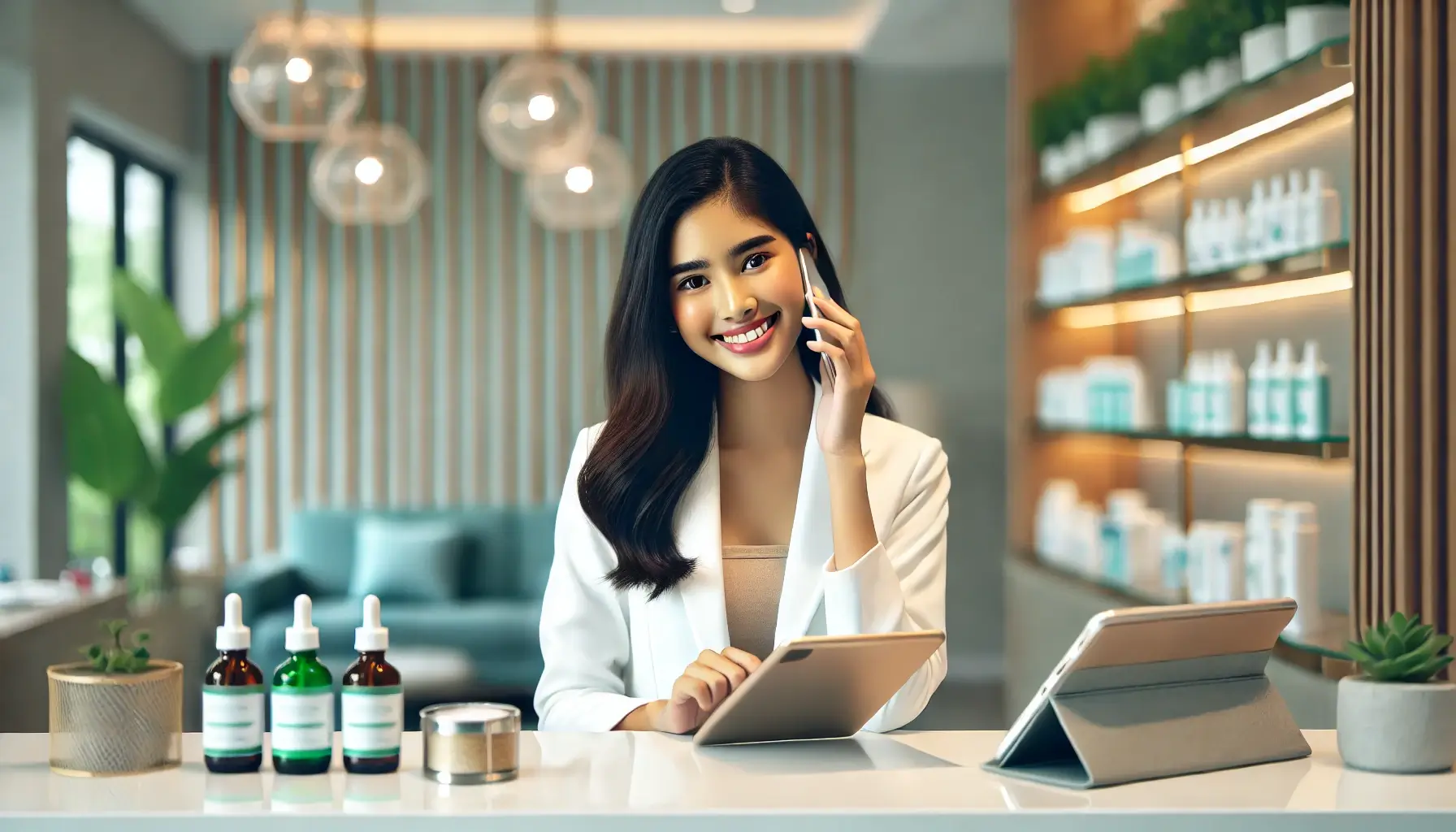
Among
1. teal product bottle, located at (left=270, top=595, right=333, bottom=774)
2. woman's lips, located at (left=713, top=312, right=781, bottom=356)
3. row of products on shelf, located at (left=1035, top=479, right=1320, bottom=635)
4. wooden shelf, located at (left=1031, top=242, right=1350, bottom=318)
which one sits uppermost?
wooden shelf, located at (left=1031, top=242, right=1350, bottom=318)

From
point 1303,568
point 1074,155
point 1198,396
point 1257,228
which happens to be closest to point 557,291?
point 1074,155

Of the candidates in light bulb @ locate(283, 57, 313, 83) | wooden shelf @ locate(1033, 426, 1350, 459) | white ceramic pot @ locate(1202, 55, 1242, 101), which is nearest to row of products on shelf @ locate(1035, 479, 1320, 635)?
wooden shelf @ locate(1033, 426, 1350, 459)

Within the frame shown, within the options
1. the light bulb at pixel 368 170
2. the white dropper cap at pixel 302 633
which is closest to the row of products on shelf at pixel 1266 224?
the light bulb at pixel 368 170

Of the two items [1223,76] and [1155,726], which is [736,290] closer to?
[1155,726]

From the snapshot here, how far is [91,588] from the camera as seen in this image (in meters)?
4.38

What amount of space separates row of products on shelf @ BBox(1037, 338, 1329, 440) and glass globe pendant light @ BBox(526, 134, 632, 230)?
1731 millimetres

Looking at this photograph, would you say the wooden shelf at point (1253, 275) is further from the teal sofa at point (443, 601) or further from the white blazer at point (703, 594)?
the teal sofa at point (443, 601)

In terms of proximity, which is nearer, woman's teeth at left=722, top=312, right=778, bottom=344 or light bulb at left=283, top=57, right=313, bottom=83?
woman's teeth at left=722, top=312, right=778, bottom=344

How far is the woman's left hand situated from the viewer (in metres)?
1.57

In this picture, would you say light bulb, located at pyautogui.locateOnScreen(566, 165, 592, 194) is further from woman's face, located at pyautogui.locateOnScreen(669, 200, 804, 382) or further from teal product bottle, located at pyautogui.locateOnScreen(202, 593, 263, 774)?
teal product bottle, located at pyautogui.locateOnScreen(202, 593, 263, 774)

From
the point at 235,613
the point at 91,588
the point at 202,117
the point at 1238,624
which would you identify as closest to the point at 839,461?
the point at 1238,624

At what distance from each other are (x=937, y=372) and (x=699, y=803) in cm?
568

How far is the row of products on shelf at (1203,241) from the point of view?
3100 mm

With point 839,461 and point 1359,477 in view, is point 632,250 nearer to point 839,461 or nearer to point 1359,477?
point 839,461
